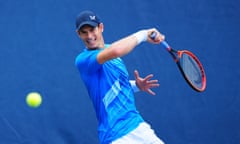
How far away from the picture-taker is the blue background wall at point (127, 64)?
4.56 m

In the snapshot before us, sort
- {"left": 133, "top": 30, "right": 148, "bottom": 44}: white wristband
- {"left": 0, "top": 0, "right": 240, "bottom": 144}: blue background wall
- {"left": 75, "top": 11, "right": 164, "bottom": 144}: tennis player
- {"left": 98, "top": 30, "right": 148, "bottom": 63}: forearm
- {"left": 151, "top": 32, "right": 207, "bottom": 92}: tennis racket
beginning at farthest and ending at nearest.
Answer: {"left": 0, "top": 0, "right": 240, "bottom": 144}: blue background wall
{"left": 151, "top": 32, "right": 207, "bottom": 92}: tennis racket
{"left": 75, "top": 11, "right": 164, "bottom": 144}: tennis player
{"left": 133, "top": 30, "right": 148, "bottom": 44}: white wristband
{"left": 98, "top": 30, "right": 148, "bottom": 63}: forearm

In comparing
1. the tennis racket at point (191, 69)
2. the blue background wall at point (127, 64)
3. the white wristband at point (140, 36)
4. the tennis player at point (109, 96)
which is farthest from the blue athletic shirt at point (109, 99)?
the blue background wall at point (127, 64)

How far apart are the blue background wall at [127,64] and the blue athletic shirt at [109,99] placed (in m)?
1.56

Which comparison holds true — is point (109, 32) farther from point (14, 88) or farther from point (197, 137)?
point (197, 137)

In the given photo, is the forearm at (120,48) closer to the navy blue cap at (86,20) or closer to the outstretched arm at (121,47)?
the outstretched arm at (121,47)

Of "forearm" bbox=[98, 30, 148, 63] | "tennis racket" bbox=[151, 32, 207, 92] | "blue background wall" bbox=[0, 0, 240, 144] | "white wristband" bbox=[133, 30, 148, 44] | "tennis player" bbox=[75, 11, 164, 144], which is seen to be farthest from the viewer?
"blue background wall" bbox=[0, 0, 240, 144]

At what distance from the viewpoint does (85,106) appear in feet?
15.4

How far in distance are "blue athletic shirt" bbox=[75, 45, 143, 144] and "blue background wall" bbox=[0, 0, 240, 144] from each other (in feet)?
5.13

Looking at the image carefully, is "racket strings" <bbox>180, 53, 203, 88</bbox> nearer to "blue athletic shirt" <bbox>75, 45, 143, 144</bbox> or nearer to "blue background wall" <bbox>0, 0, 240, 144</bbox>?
"blue athletic shirt" <bbox>75, 45, 143, 144</bbox>

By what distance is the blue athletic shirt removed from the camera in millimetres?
3049

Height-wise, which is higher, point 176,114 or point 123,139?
point 176,114

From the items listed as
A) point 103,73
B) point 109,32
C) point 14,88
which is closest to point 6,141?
point 14,88

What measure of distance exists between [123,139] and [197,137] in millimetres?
2159

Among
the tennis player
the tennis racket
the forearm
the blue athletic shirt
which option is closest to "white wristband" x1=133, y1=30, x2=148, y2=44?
the forearm
